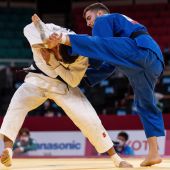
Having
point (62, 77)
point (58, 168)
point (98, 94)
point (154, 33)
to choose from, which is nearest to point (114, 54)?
point (62, 77)

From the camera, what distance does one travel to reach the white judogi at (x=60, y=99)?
460 centimetres

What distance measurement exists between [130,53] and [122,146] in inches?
145

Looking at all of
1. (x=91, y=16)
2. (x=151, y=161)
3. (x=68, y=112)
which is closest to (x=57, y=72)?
(x=68, y=112)

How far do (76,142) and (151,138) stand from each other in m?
3.92

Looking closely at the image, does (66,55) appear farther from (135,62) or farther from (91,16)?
(135,62)

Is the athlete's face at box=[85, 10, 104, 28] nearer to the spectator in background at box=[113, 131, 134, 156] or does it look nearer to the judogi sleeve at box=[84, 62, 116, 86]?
the judogi sleeve at box=[84, 62, 116, 86]

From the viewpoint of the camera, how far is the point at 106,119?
8.48 m

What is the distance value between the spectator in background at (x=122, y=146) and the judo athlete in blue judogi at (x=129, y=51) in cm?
324

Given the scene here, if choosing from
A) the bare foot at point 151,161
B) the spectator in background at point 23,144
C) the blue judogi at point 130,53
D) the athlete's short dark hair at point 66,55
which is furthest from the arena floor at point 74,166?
the spectator in background at point 23,144

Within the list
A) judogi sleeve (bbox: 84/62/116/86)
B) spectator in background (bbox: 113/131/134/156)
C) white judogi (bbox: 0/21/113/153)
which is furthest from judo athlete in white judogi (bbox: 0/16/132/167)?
spectator in background (bbox: 113/131/134/156)

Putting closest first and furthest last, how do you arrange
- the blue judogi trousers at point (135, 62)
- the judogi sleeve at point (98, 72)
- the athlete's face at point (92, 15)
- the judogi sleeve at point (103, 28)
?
the blue judogi trousers at point (135, 62), the judogi sleeve at point (103, 28), the athlete's face at point (92, 15), the judogi sleeve at point (98, 72)

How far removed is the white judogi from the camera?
4598 millimetres

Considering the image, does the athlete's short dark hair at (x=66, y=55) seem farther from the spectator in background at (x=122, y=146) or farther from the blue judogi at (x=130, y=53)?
the spectator in background at (x=122, y=146)

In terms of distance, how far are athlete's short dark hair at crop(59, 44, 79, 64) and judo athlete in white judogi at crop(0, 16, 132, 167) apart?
63mm
